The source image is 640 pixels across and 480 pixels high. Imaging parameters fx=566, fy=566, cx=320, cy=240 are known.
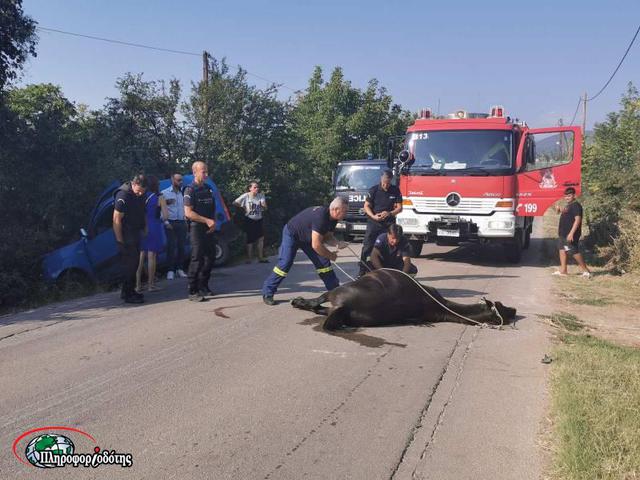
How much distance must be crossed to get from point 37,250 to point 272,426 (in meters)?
7.09

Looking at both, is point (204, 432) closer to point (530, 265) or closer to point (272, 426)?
point (272, 426)

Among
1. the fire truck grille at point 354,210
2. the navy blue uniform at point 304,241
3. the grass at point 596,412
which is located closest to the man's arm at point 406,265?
the navy blue uniform at point 304,241

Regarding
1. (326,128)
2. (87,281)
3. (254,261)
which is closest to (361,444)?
(87,281)

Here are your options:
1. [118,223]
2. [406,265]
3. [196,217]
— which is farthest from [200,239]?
[406,265]

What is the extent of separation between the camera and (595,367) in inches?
199

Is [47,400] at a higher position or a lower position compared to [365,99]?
lower

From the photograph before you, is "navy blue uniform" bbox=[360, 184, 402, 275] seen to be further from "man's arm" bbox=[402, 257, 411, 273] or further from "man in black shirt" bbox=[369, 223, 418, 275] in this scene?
"man's arm" bbox=[402, 257, 411, 273]

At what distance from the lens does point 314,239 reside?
277 inches

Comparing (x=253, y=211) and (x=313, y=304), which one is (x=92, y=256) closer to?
(x=253, y=211)

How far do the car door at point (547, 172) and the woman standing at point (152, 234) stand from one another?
22.5ft

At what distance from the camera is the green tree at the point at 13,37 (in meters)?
9.94

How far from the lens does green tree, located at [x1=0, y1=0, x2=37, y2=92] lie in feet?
32.6

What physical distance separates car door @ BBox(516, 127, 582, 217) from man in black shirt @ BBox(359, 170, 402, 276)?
3.34 meters

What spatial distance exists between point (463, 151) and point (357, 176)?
212 inches
